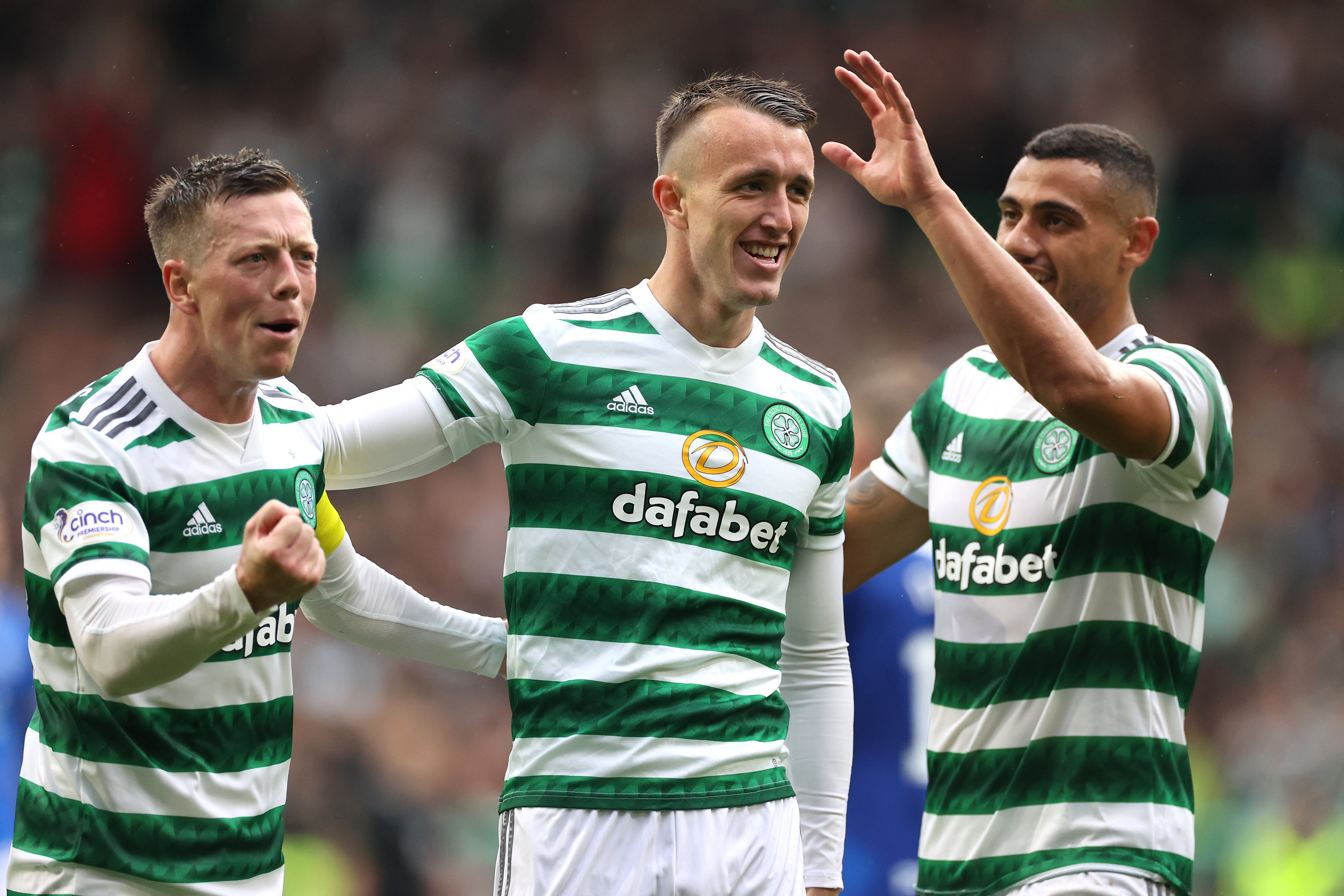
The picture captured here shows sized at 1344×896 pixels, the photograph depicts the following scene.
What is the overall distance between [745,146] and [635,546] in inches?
32.3

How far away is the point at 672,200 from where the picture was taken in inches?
119

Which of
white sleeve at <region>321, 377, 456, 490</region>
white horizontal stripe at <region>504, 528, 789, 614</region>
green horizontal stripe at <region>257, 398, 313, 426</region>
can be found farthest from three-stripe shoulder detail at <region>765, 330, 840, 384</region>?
green horizontal stripe at <region>257, 398, 313, 426</region>

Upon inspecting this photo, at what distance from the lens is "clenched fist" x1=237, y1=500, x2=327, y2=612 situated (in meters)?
2.12

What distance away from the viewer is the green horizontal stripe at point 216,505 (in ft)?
8.11

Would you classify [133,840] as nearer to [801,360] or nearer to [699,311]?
[699,311]

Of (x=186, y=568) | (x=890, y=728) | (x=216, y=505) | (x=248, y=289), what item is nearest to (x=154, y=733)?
(x=186, y=568)

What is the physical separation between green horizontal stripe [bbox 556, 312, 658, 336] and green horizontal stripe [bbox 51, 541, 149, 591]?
0.96 m

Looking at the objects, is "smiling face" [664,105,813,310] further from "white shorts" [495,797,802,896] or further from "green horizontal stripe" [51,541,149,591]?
"green horizontal stripe" [51,541,149,591]

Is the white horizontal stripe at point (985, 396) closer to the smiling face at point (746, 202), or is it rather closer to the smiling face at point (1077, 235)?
the smiling face at point (1077, 235)

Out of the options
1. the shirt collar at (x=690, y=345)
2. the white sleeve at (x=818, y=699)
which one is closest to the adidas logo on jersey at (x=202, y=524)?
the shirt collar at (x=690, y=345)

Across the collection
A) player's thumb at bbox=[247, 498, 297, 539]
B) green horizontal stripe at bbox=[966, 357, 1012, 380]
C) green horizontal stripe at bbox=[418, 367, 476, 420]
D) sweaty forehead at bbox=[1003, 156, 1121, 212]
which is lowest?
player's thumb at bbox=[247, 498, 297, 539]

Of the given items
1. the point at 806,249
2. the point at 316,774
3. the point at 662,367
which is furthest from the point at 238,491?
the point at 806,249

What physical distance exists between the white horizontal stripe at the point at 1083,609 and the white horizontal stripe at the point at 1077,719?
0.14m

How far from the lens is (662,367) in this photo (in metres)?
2.91
